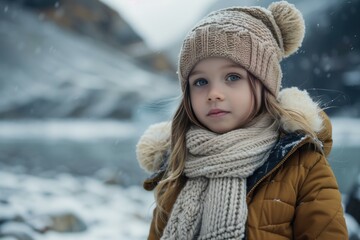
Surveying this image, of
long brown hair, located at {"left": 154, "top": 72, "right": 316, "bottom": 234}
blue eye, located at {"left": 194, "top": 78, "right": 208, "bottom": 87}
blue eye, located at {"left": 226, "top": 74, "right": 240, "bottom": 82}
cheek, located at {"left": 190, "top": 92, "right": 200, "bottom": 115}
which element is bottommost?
long brown hair, located at {"left": 154, "top": 72, "right": 316, "bottom": 234}

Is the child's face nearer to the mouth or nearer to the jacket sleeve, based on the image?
the mouth

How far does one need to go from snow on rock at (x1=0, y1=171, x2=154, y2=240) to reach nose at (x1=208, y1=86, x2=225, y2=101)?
5.11 feet

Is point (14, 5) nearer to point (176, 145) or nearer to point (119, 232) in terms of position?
point (119, 232)

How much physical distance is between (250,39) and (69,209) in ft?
6.75

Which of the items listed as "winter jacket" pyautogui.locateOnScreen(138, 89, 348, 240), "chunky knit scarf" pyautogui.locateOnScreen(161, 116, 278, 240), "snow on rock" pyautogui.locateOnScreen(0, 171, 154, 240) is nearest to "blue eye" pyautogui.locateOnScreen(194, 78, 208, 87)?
"chunky knit scarf" pyautogui.locateOnScreen(161, 116, 278, 240)

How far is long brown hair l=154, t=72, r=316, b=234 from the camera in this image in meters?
1.07

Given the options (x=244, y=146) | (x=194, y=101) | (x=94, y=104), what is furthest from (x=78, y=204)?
(x=94, y=104)

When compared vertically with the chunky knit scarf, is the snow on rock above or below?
above

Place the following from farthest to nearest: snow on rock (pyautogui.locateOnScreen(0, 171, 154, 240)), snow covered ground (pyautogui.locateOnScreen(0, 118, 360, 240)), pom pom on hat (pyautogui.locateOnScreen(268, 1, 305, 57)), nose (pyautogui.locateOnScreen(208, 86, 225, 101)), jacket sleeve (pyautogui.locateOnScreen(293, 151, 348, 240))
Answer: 1. snow on rock (pyautogui.locateOnScreen(0, 171, 154, 240))
2. snow covered ground (pyautogui.locateOnScreen(0, 118, 360, 240))
3. pom pom on hat (pyautogui.locateOnScreen(268, 1, 305, 57))
4. nose (pyautogui.locateOnScreen(208, 86, 225, 101))
5. jacket sleeve (pyautogui.locateOnScreen(293, 151, 348, 240))

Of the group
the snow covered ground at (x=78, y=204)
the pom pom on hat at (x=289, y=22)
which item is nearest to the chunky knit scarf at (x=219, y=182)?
the pom pom on hat at (x=289, y=22)

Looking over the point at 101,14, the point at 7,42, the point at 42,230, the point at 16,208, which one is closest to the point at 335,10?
the point at 42,230

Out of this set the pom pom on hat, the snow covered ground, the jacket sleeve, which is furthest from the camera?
the snow covered ground

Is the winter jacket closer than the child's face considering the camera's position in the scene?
Yes

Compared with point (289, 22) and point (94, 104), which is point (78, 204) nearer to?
point (289, 22)
